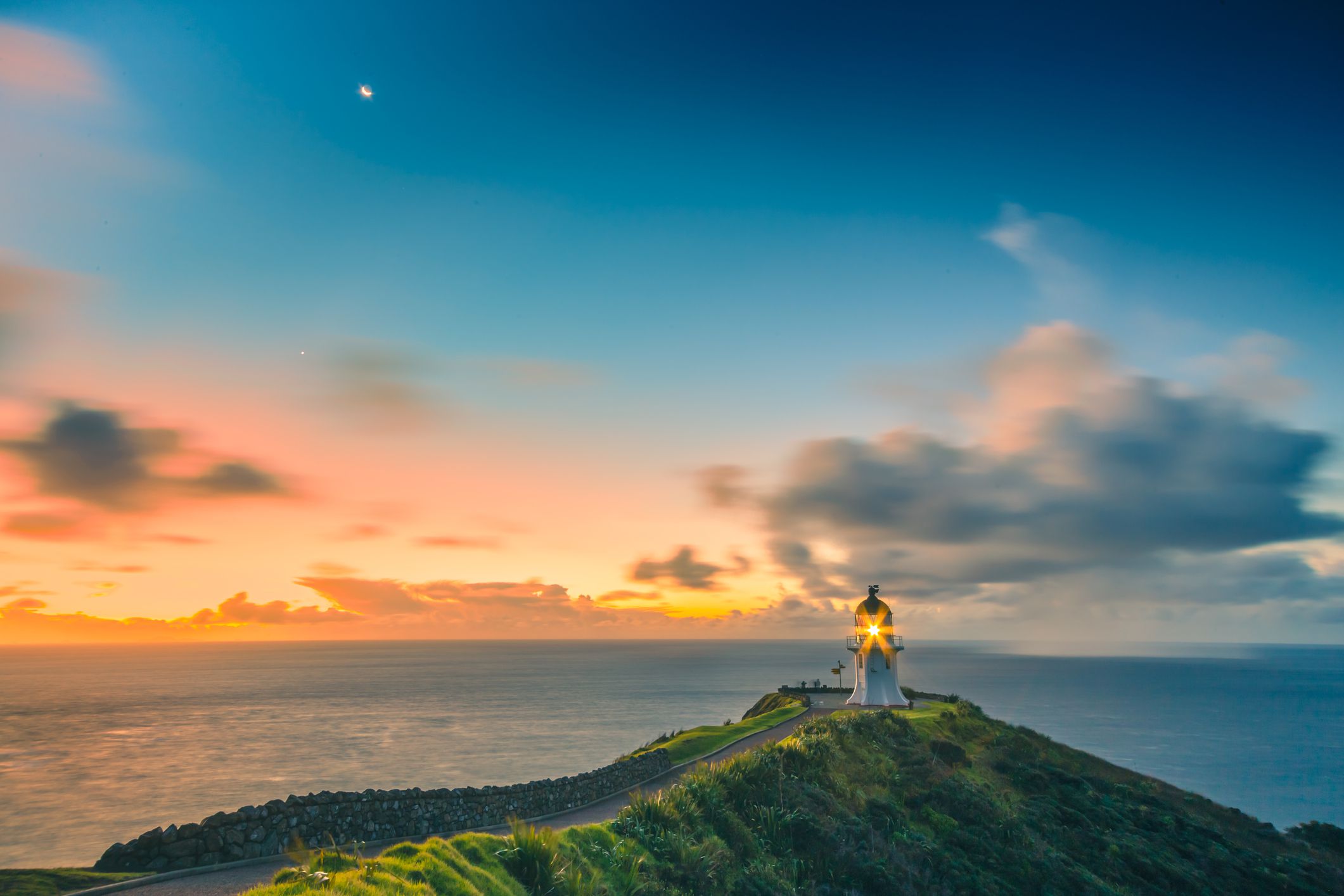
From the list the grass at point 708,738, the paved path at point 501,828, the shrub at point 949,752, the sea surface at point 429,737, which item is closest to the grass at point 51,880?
the paved path at point 501,828

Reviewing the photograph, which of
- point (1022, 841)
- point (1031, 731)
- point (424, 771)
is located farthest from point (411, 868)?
point (424, 771)

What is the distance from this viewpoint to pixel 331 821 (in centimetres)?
1513

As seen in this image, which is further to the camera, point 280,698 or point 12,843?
point 280,698

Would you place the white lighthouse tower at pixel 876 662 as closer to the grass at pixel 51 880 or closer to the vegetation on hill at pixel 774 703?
the vegetation on hill at pixel 774 703

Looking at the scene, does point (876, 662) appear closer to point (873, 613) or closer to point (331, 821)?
point (873, 613)

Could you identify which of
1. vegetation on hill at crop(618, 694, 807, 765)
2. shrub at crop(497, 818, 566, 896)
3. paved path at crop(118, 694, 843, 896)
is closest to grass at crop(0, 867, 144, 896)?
paved path at crop(118, 694, 843, 896)

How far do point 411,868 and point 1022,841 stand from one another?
68.2 feet

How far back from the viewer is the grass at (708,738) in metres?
31.7

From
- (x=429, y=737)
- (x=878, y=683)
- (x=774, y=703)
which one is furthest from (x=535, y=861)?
(x=429, y=737)

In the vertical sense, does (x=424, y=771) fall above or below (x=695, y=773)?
below

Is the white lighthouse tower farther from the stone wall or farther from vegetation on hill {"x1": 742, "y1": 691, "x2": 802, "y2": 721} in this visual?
the stone wall

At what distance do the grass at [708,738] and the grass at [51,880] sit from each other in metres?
17.6

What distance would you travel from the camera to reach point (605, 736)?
73.6m

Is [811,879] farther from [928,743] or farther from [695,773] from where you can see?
[928,743]
